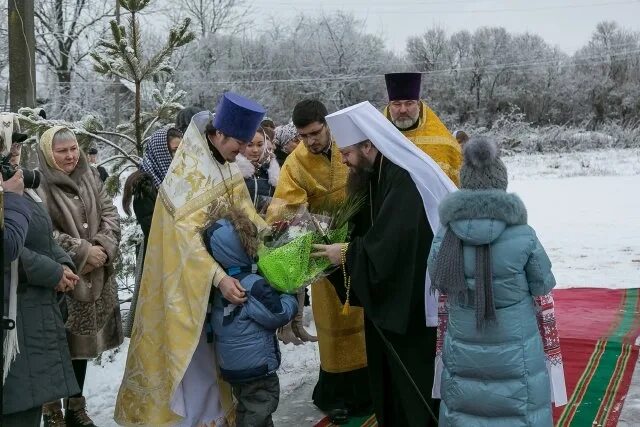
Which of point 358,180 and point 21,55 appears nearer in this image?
point 358,180

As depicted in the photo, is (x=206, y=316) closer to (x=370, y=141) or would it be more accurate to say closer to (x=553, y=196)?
(x=370, y=141)

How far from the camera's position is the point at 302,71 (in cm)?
4319

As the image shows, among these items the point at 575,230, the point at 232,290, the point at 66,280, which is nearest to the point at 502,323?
the point at 232,290

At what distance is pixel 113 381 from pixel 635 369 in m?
3.65

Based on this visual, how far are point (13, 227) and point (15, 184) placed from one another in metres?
0.21

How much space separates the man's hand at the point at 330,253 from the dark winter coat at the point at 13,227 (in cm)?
139

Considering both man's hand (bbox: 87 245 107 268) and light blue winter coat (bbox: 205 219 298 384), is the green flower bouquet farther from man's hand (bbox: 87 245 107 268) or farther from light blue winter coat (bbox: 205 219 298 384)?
man's hand (bbox: 87 245 107 268)

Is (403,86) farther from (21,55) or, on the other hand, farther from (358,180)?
(21,55)

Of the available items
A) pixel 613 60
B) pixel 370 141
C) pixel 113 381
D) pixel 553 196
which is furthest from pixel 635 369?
pixel 613 60

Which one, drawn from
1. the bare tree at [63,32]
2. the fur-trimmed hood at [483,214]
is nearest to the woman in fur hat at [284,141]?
the fur-trimmed hood at [483,214]

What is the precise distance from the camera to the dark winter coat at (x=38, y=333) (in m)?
3.23

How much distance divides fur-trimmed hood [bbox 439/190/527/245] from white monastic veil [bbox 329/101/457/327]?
18.2 inches

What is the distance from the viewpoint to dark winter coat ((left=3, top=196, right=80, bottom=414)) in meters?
3.23

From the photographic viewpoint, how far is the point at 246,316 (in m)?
3.68
